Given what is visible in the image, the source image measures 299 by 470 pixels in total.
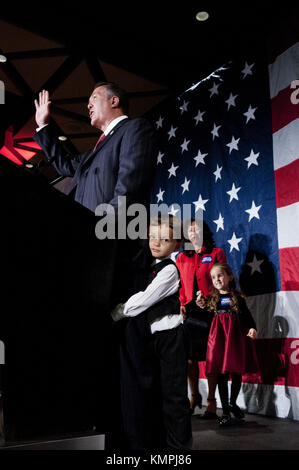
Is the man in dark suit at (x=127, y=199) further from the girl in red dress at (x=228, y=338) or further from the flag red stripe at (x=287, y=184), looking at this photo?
the flag red stripe at (x=287, y=184)

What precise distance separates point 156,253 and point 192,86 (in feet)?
9.50

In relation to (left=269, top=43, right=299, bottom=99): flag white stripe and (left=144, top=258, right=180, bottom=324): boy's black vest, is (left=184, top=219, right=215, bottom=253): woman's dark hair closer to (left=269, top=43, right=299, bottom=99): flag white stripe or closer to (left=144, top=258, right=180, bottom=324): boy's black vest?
(left=269, top=43, right=299, bottom=99): flag white stripe

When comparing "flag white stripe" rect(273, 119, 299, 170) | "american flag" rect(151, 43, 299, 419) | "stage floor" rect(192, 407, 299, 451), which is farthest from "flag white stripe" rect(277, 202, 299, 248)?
"stage floor" rect(192, 407, 299, 451)

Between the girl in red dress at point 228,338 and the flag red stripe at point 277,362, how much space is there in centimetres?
20

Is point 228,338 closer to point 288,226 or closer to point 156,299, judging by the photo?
point 288,226

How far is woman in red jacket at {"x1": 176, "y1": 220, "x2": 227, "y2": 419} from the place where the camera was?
9.01ft

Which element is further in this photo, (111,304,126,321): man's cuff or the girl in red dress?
the girl in red dress

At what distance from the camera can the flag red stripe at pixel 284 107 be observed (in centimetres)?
282

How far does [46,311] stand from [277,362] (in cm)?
227

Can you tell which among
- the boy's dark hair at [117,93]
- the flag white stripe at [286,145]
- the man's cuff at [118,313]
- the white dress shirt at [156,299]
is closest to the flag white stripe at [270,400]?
the white dress shirt at [156,299]

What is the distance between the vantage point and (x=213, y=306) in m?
2.70

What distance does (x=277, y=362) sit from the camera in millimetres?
2668

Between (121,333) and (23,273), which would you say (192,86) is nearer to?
(121,333)

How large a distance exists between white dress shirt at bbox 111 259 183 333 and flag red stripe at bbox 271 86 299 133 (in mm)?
1867
